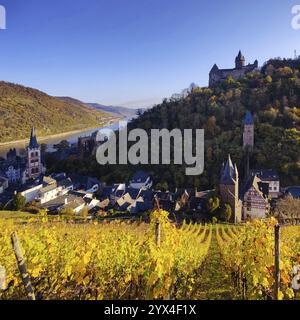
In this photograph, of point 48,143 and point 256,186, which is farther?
point 48,143

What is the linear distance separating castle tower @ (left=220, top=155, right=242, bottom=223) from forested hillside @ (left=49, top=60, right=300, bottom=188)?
9.02 feet

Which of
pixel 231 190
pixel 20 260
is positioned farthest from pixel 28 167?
pixel 20 260

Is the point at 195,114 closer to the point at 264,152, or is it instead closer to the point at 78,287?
the point at 264,152

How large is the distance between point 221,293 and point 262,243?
59.1 inches

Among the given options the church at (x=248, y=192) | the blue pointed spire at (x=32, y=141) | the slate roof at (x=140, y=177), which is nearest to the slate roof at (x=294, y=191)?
the church at (x=248, y=192)

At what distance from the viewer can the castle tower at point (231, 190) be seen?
16016 millimetres

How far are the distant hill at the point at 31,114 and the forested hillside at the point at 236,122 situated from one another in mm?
4790

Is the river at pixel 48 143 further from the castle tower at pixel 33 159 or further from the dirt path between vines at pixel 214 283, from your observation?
the dirt path between vines at pixel 214 283

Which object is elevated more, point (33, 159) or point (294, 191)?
point (33, 159)

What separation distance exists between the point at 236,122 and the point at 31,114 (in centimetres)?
1673

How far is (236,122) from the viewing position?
87.0 ft

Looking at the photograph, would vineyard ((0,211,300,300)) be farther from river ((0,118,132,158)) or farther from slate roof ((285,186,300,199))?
river ((0,118,132,158))

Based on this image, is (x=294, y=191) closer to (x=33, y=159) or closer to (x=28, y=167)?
(x=33, y=159)
